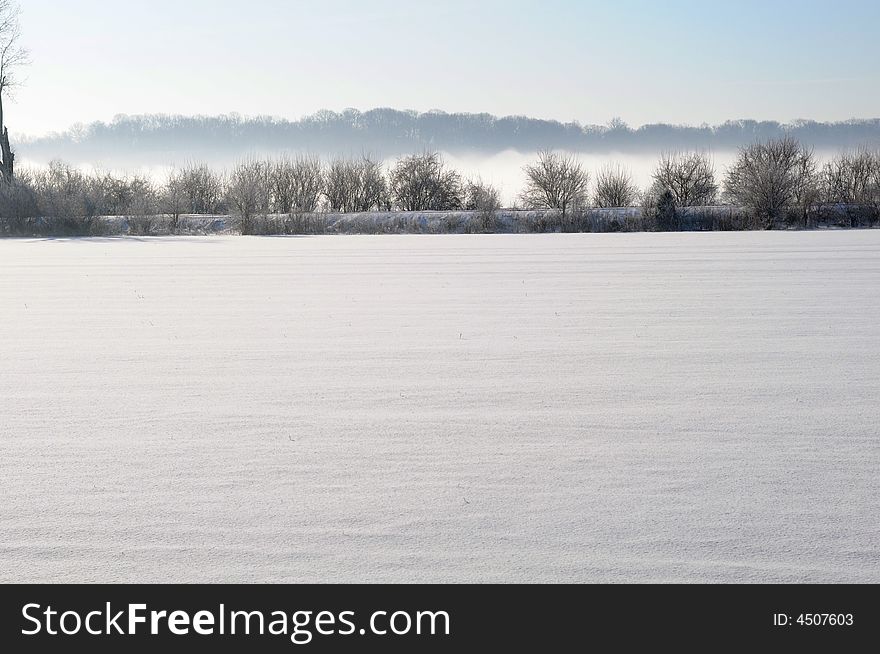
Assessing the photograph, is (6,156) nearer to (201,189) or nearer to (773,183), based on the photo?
(201,189)

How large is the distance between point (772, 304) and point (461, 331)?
4.14 meters

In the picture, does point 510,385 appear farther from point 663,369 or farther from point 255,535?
point 255,535

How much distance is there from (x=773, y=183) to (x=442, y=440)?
34.9 m

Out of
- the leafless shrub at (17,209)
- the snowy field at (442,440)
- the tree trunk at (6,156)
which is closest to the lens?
the snowy field at (442,440)

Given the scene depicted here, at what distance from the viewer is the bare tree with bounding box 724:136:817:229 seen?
36.2m

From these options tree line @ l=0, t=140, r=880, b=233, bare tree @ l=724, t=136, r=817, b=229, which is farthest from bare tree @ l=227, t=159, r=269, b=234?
bare tree @ l=724, t=136, r=817, b=229

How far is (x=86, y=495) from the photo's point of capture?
399 centimetres

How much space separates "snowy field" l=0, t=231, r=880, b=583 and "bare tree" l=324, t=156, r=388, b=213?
34.0 metres

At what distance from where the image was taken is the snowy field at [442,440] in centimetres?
335

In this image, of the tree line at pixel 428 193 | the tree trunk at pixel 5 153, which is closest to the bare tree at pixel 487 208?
the tree line at pixel 428 193

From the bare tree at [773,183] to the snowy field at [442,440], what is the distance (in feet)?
87.9

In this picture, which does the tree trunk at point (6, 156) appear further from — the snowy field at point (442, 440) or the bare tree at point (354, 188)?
the snowy field at point (442, 440)

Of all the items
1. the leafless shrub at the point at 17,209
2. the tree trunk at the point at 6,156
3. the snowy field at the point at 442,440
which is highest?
the tree trunk at the point at 6,156

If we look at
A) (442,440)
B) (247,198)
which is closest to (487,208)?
(247,198)
